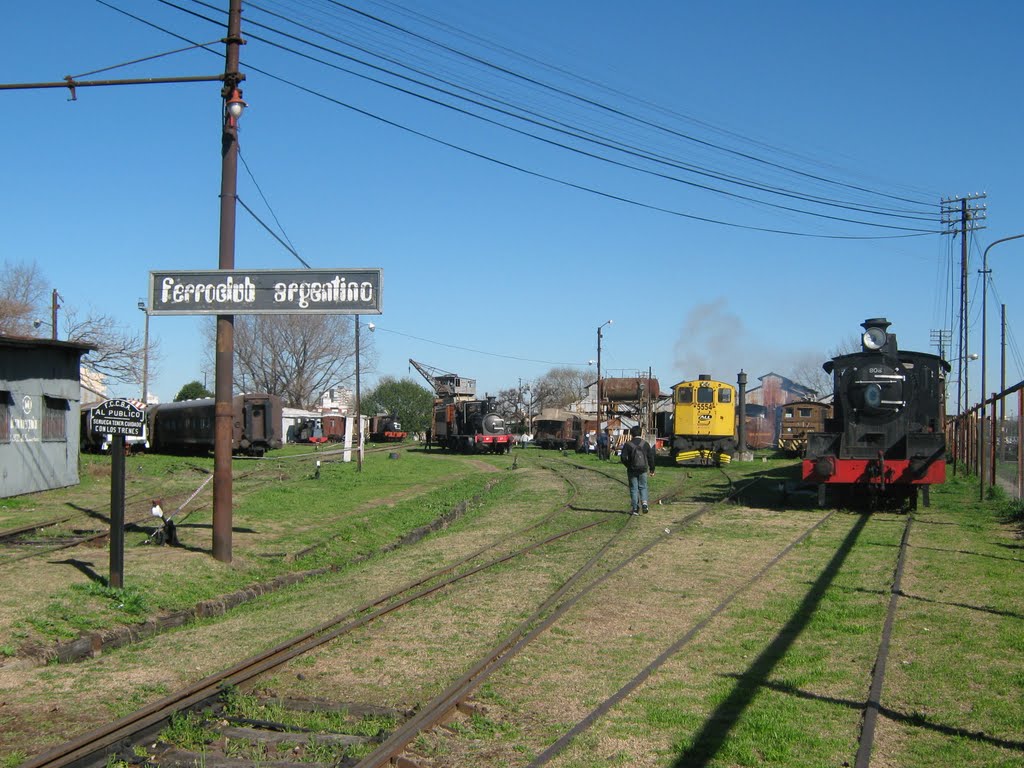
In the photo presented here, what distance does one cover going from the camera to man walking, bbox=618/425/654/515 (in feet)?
53.4

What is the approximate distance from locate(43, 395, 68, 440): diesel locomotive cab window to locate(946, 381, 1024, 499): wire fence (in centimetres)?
2029

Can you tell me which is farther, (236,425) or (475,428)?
(475,428)

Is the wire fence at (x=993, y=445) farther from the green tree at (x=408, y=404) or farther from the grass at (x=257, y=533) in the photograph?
the green tree at (x=408, y=404)

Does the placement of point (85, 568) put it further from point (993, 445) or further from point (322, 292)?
point (993, 445)

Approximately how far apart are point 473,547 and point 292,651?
6.25 m

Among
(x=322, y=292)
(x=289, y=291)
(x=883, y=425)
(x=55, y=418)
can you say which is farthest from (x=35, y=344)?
(x=883, y=425)

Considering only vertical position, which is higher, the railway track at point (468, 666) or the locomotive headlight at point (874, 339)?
the locomotive headlight at point (874, 339)

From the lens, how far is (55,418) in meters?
20.5

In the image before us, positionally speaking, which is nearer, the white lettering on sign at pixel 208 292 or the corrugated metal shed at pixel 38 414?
the white lettering on sign at pixel 208 292

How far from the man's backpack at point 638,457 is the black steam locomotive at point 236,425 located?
25.2 meters

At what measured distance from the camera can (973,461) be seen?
28453 mm

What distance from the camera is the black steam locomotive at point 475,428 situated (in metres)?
46.7

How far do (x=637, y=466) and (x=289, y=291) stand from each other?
762cm

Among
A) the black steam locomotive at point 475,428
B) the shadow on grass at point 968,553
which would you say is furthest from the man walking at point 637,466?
the black steam locomotive at point 475,428
